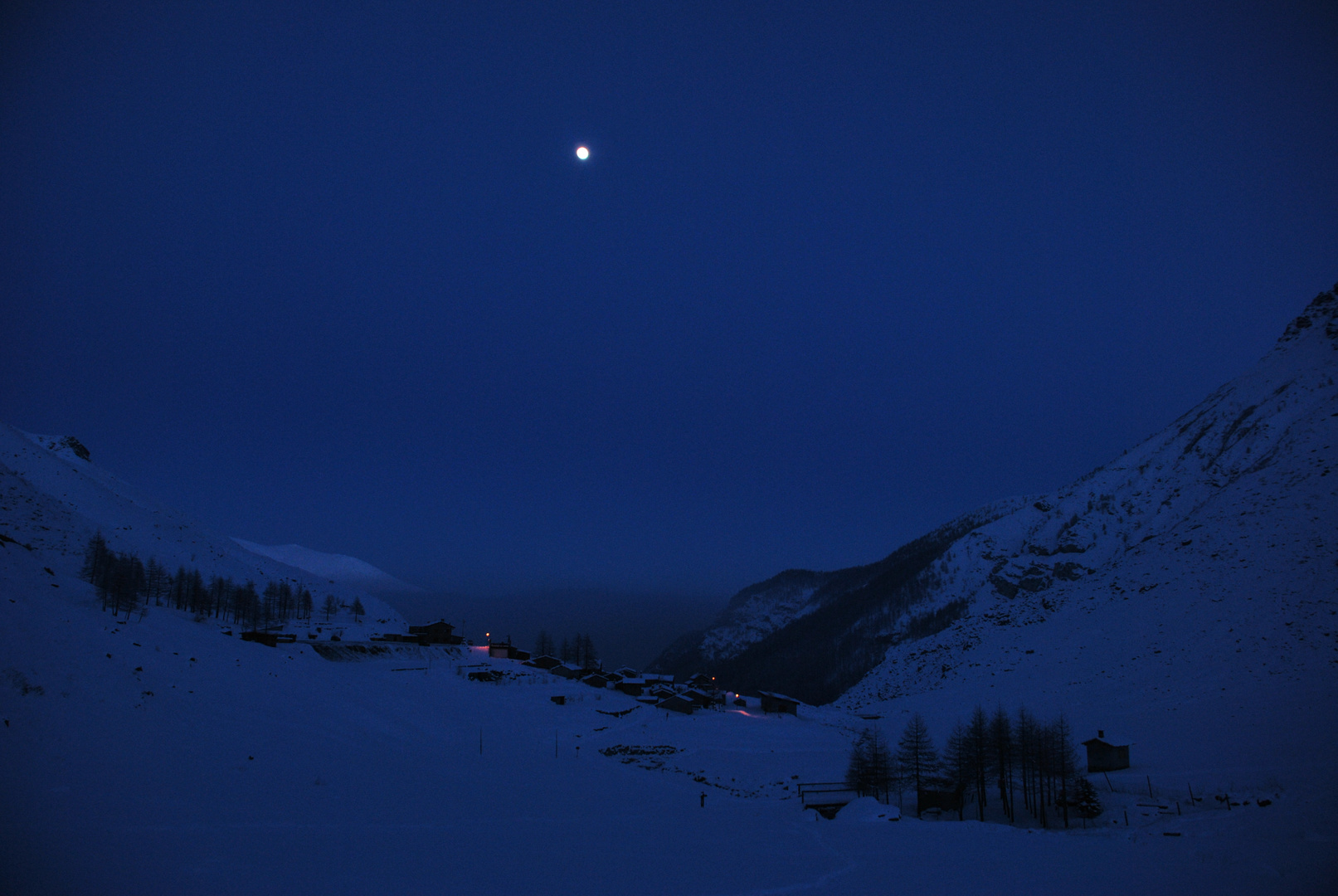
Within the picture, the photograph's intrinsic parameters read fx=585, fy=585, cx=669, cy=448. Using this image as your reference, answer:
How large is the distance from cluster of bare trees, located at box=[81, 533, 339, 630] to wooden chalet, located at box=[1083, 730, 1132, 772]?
7874cm

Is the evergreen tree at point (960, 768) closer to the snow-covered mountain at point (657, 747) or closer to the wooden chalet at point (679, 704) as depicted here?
the snow-covered mountain at point (657, 747)

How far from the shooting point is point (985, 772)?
3528cm

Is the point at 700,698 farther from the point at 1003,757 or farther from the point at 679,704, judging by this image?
the point at 1003,757

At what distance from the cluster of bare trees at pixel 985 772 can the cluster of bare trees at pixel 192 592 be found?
216ft

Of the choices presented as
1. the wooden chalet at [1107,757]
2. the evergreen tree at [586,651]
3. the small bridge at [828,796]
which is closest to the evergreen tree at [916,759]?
the small bridge at [828,796]

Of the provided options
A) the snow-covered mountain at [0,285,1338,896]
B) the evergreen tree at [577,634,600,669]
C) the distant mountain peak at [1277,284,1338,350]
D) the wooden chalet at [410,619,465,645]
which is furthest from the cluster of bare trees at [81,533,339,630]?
the distant mountain peak at [1277,284,1338,350]

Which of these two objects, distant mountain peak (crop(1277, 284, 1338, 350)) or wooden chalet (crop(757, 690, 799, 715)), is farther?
distant mountain peak (crop(1277, 284, 1338, 350))

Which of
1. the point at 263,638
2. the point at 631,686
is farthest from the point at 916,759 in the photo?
the point at 263,638

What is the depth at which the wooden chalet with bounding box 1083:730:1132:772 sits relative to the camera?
36.0 m

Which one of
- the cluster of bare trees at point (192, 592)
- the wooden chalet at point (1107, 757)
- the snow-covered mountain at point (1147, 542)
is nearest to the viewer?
the wooden chalet at point (1107, 757)

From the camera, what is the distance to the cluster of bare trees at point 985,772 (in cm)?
3175

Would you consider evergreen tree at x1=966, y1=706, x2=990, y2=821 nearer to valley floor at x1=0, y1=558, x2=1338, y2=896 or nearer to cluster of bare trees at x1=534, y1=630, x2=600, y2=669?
valley floor at x1=0, y1=558, x2=1338, y2=896

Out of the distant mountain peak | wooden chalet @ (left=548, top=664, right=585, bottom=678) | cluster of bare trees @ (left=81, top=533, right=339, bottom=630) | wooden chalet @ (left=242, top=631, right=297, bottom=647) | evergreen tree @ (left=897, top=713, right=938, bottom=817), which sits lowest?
wooden chalet @ (left=548, top=664, right=585, bottom=678)

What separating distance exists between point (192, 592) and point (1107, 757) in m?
97.3
